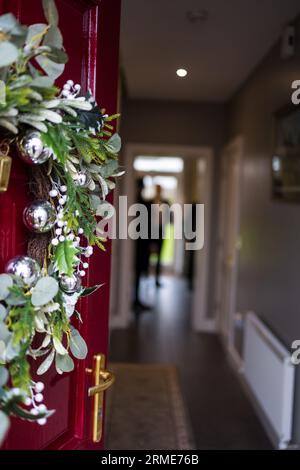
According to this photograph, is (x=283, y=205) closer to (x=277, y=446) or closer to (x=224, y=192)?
(x=277, y=446)

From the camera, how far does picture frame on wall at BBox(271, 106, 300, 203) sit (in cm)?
303

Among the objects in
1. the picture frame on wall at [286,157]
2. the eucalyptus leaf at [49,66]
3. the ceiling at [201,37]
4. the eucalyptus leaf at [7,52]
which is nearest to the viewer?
the eucalyptus leaf at [7,52]

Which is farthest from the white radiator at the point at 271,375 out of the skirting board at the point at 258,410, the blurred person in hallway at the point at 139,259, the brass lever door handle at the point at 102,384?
the blurred person in hallway at the point at 139,259

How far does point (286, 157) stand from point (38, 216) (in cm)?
246

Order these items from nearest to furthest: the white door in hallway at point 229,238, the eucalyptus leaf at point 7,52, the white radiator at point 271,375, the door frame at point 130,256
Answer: the eucalyptus leaf at point 7,52 → the white radiator at point 271,375 → the white door in hallway at point 229,238 → the door frame at point 130,256

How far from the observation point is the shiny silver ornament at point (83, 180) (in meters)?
1.16

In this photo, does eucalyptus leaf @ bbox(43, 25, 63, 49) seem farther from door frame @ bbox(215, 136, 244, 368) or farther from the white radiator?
door frame @ bbox(215, 136, 244, 368)

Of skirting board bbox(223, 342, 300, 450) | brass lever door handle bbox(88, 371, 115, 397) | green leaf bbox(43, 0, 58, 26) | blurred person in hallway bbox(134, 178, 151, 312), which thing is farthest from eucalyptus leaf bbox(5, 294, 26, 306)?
blurred person in hallway bbox(134, 178, 151, 312)

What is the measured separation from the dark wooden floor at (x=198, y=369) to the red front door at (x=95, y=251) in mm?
2009

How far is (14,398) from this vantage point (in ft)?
3.15

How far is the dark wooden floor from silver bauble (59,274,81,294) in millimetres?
2290

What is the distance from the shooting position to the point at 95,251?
1.34m

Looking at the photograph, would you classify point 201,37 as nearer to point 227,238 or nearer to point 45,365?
point 45,365

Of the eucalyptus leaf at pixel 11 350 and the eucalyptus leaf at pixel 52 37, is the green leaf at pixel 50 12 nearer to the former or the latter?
the eucalyptus leaf at pixel 52 37
